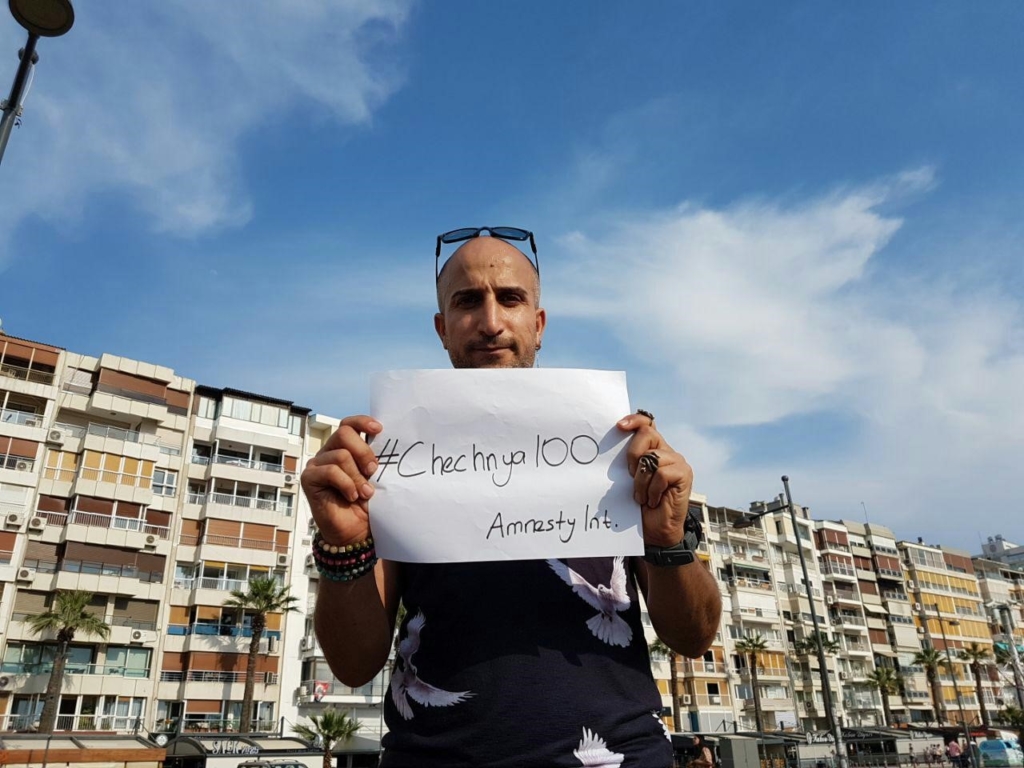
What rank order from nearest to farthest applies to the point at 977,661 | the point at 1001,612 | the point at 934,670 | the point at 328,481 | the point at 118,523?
the point at 328,481
the point at 118,523
the point at 934,670
the point at 977,661
the point at 1001,612

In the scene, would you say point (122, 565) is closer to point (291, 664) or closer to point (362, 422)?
point (291, 664)

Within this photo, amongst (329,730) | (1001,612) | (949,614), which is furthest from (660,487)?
(1001,612)

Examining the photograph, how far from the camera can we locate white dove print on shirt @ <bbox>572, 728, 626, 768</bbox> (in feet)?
5.83

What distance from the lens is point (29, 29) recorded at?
8.02m

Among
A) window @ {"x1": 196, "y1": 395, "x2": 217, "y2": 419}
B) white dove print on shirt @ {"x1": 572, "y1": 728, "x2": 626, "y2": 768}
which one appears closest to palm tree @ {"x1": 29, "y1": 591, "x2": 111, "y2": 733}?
window @ {"x1": 196, "y1": 395, "x2": 217, "y2": 419}

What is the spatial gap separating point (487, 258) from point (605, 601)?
1277mm

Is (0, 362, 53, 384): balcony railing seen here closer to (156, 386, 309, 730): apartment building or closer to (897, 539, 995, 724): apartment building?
(156, 386, 309, 730): apartment building

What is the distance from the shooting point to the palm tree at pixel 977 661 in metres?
68.0

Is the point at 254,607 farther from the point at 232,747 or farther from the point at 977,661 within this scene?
the point at 977,661

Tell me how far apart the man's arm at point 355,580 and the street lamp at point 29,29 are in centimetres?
832

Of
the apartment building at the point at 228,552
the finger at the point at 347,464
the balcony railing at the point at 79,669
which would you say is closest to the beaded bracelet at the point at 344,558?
the finger at the point at 347,464

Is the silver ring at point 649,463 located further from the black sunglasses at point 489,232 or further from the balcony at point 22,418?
the balcony at point 22,418

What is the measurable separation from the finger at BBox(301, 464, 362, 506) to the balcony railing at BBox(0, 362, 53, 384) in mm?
46529

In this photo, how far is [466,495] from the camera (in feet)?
7.11
